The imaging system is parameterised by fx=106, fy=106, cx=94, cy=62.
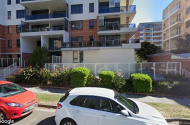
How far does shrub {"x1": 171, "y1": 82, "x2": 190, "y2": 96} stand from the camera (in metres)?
7.74

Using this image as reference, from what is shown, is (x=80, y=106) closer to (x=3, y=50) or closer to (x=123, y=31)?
(x=123, y=31)

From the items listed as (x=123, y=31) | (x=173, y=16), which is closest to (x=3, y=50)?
(x=123, y=31)

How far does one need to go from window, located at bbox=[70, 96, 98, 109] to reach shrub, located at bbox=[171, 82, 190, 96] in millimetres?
7495

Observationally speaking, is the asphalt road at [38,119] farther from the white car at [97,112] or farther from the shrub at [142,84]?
the shrub at [142,84]

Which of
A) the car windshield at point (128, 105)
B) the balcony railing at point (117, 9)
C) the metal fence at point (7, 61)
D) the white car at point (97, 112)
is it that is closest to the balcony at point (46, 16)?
the balcony railing at point (117, 9)

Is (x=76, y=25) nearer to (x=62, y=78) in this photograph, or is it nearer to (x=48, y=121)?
(x=62, y=78)

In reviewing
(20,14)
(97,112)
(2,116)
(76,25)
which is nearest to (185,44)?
(76,25)

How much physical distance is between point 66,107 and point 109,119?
4.56ft

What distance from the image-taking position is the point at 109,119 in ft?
10.00

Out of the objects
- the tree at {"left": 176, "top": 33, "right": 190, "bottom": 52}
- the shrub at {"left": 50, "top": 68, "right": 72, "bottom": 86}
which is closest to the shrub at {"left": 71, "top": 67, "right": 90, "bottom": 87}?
the shrub at {"left": 50, "top": 68, "right": 72, "bottom": 86}

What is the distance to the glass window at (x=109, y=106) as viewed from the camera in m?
3.16

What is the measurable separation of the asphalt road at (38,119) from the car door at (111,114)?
219cm

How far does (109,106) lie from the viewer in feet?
10.6

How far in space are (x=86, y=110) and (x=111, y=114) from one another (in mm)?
753
